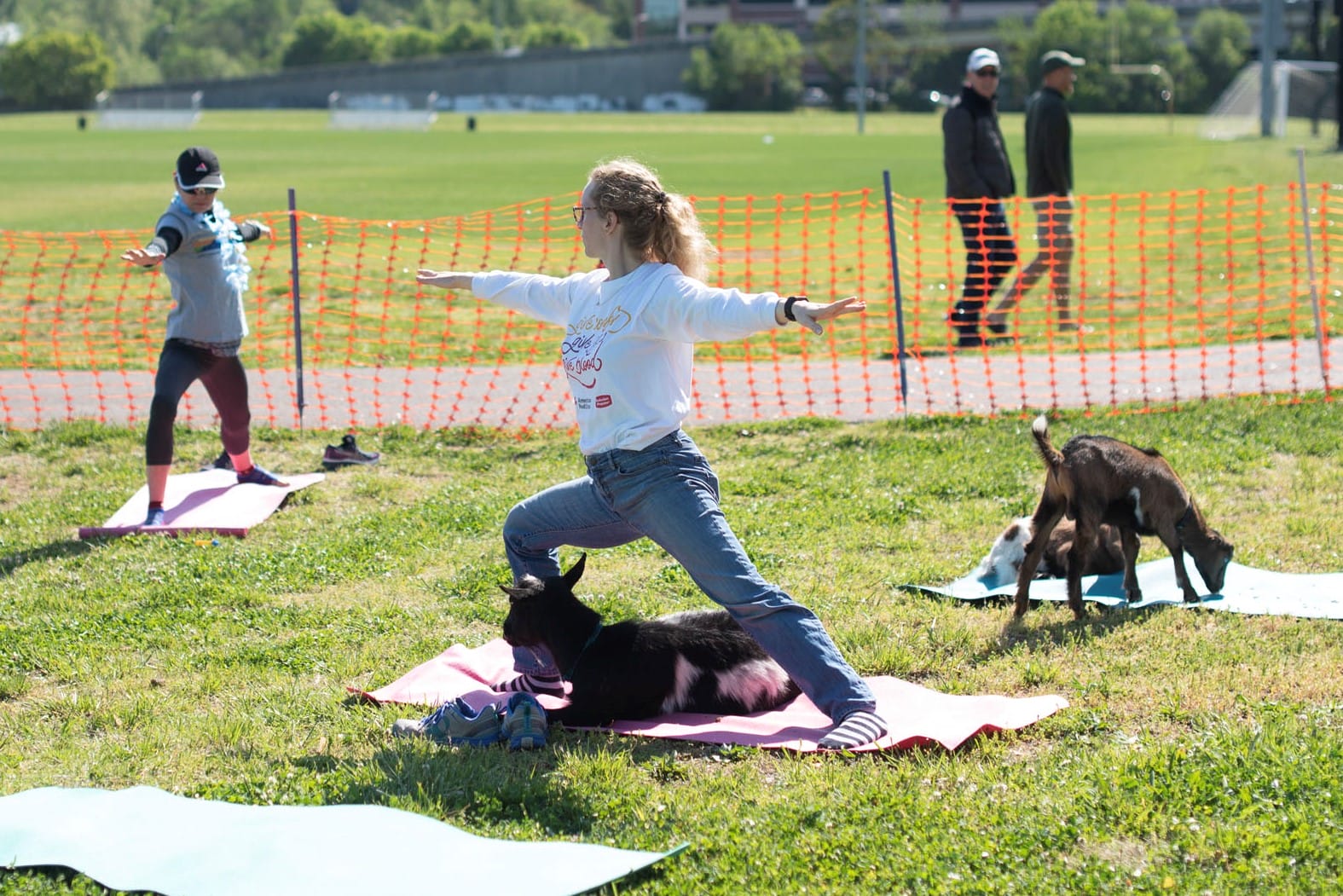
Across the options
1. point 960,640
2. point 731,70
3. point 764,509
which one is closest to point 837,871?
point 960,640

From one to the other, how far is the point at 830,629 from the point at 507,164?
3593 cm

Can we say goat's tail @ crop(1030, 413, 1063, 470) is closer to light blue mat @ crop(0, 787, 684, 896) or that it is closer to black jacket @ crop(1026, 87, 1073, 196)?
light blue mat @ crop(0, 787, 684, 896)

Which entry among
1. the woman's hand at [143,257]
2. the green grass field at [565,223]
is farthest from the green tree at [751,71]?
the woman's hand at [143,257]

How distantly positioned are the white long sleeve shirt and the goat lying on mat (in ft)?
6.86

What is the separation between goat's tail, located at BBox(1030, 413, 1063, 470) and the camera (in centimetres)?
526

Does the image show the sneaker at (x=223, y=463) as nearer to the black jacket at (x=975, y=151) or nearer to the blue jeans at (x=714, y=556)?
the blue jeans at (x=714, y=556)

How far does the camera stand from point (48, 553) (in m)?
6.82

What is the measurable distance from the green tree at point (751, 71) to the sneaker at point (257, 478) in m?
92.0

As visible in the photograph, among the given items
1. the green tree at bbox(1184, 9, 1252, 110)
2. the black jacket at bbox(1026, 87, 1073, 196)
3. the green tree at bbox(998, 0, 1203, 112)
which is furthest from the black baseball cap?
the green tree at bbox(1184, 9, 1252, 110)

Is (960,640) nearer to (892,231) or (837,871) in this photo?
(837,871)

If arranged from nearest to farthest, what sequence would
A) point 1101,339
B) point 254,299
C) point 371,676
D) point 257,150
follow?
point 371,676, point 1101,339, point 254,299, point 257,150

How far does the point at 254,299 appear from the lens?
14.6m

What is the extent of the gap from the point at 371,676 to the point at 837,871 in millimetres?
2205

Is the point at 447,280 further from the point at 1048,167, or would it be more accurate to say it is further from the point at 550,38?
the point at 550,38
